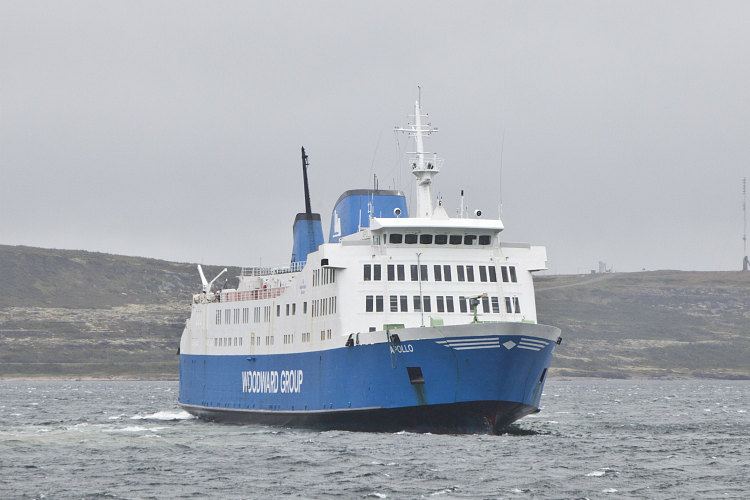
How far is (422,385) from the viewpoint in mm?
42500

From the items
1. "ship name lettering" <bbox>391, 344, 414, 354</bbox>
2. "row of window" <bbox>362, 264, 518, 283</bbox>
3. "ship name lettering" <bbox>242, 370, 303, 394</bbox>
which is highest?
"row of window" <bbox>362, 264, 518, 283</bbox>

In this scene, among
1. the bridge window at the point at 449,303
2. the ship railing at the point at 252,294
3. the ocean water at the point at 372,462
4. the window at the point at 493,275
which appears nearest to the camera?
the ocean water at the point at 372,462

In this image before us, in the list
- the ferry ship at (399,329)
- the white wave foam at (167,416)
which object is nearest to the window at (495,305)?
the ferry ship at (399,329)

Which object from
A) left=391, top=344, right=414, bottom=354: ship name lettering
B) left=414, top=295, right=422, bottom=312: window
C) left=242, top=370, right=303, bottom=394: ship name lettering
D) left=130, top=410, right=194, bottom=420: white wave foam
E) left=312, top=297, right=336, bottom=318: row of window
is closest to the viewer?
left=391, top=344, right=414, bottom=354: ship name lettering

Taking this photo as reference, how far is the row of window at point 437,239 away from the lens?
47.1 m

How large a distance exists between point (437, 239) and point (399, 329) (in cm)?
580

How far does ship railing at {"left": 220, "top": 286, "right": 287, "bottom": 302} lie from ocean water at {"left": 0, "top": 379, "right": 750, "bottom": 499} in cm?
625

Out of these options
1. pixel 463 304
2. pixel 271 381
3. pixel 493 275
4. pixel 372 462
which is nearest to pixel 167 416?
pixel 271 381

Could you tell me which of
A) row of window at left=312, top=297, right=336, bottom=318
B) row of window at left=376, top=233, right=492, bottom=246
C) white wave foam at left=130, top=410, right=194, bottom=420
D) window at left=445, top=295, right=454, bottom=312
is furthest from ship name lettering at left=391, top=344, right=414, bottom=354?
white wave foam at left=130, top=410, right=194, bottom=420

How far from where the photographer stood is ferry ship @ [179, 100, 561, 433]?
4219 cm

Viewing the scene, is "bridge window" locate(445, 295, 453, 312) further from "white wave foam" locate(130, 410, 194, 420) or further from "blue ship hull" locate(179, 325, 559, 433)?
"white wave foam" locate(130, 410, 194, 420)

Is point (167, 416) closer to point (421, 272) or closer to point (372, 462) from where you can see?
point (421, 272)

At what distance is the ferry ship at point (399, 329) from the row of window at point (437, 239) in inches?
2.0

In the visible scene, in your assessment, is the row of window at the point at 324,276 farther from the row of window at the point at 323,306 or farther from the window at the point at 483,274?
the window at the point at 483,274
